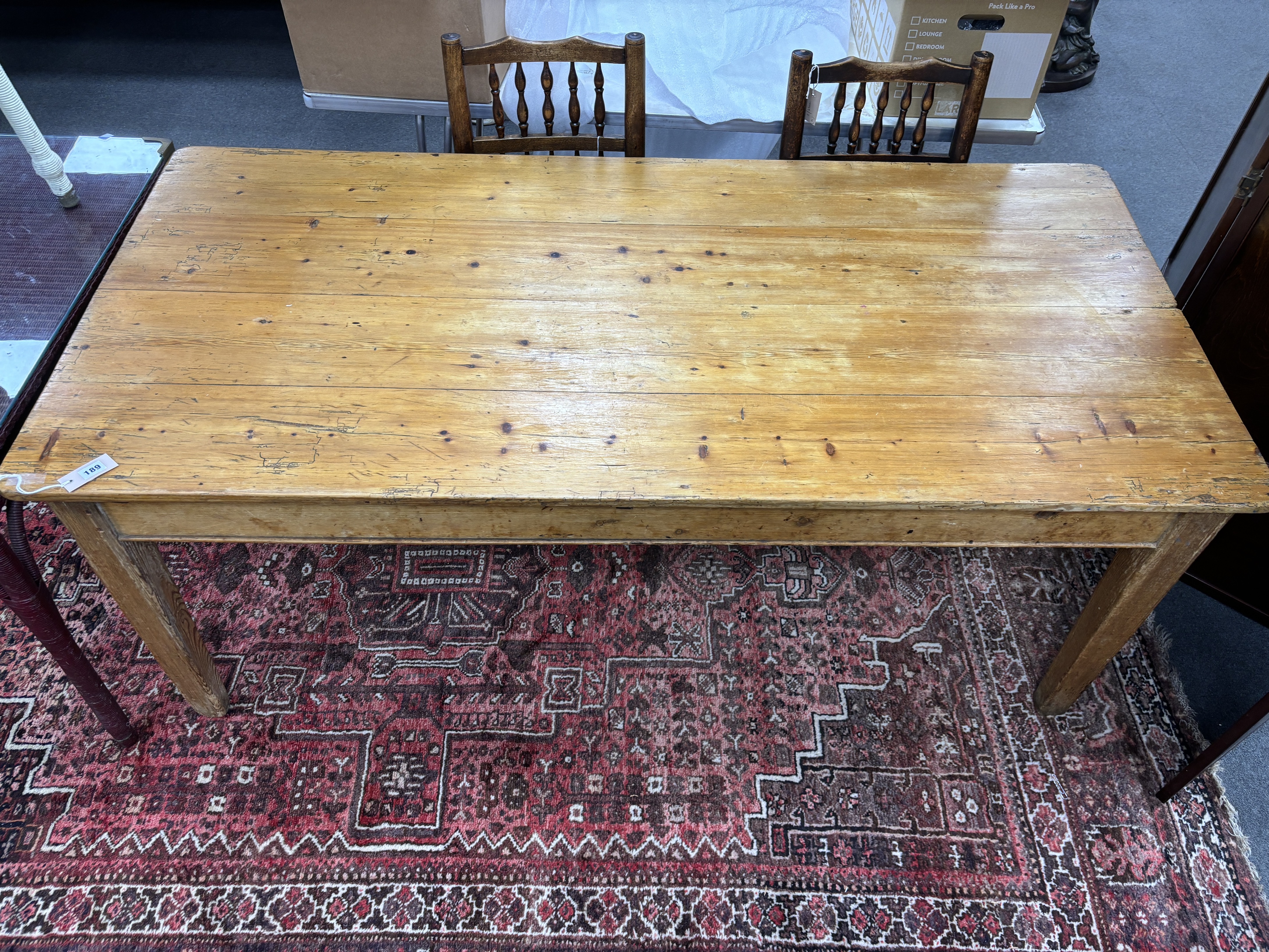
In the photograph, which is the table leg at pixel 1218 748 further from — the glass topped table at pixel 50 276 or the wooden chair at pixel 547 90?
the glass topped table at pixel 50 276

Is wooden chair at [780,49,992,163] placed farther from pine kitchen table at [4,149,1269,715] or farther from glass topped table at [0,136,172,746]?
glass topped table at [0,136,172,746]

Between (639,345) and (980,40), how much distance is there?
1280 millimetres

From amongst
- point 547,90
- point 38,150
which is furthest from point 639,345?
point 38,150

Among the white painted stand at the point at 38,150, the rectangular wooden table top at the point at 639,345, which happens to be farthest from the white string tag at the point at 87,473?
the white painted stand at the point at 38,150

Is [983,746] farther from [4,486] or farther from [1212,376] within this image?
[4,486]

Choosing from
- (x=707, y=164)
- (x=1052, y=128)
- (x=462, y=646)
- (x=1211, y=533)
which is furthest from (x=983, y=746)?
(x=1052, y=128)

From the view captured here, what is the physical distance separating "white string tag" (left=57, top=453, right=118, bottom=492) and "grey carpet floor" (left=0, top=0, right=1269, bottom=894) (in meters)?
1.93

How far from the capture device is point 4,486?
126 centimetres

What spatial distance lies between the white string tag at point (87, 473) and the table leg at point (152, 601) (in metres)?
0.05

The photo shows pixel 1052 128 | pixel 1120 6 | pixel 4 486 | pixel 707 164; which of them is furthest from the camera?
pixel 1120 6

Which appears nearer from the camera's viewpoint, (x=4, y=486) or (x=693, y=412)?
(x=4, y=486)

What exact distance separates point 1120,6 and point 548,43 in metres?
3.40

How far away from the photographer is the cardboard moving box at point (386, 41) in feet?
7.14

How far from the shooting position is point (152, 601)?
1.50m
